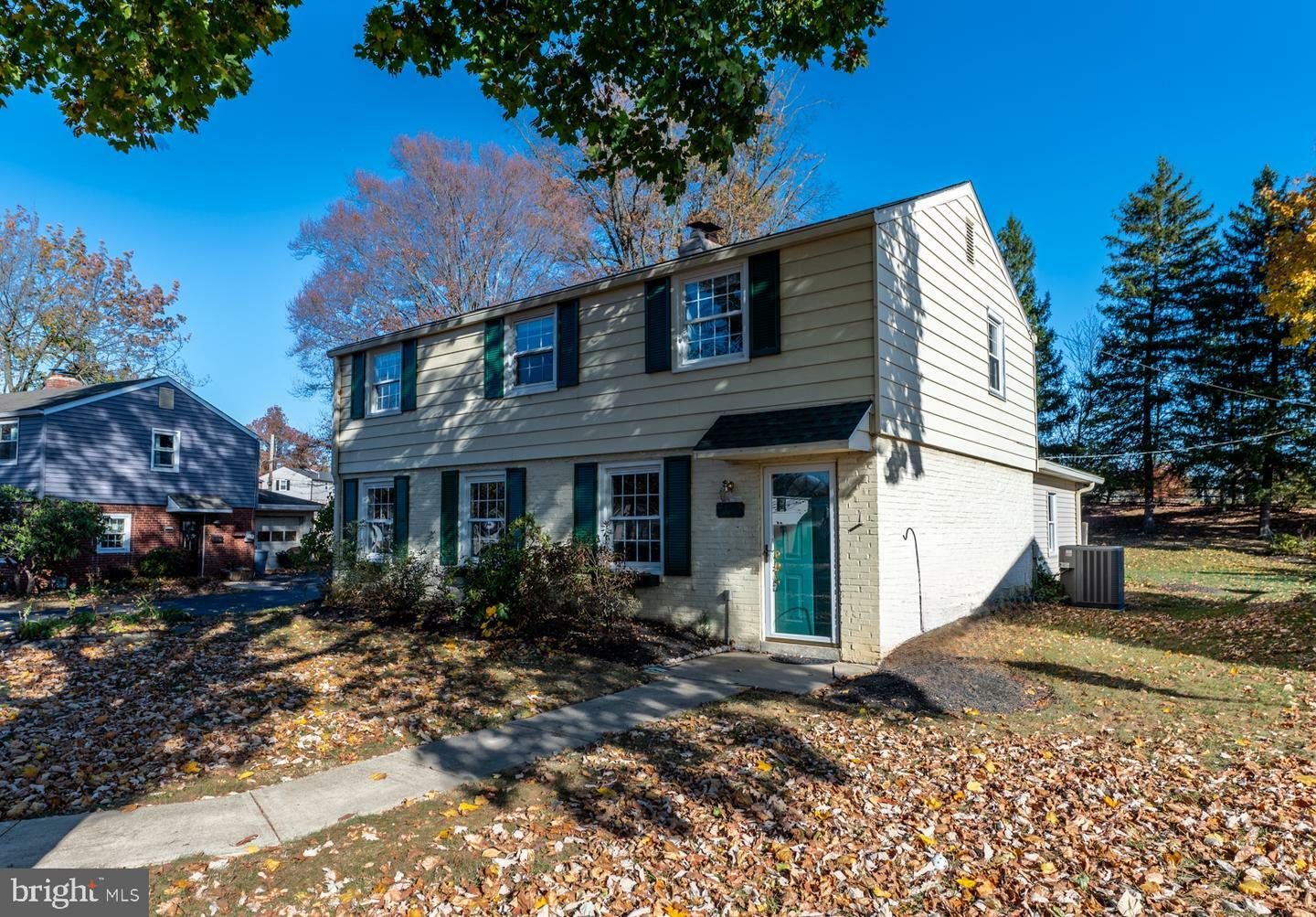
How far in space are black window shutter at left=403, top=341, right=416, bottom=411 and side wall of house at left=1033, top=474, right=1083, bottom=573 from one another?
1348cm

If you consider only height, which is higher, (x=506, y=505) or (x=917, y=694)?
(x=506, y=505)

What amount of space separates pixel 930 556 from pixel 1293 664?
13.5 feet

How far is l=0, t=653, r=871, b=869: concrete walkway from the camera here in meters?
4.04

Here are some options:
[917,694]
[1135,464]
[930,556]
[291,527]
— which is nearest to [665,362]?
[930,556]

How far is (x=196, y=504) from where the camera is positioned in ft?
84.1

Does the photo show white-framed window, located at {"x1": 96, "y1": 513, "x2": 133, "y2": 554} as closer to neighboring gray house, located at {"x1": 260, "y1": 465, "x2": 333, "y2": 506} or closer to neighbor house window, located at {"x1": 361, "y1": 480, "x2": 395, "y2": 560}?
neighbor house window, located at {"x1": 361, "y1": 480, "x2": 395, "y2": 560}

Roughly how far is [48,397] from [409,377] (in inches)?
742

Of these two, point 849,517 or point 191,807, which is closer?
point 191,807

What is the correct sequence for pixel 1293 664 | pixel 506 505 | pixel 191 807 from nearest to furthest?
1. pixel 191 807
2. pixel 1293 664
3. pixel 506 505

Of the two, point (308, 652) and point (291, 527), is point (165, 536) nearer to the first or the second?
point (291, 527)

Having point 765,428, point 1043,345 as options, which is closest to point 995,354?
point 765,428

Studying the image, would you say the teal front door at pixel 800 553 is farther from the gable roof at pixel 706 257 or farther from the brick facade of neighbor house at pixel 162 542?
the brick facade of neighbor house at pixel 162 542

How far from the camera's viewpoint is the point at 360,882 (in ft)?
12.3

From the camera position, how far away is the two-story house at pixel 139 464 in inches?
893
